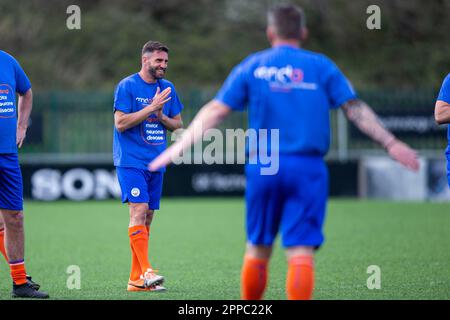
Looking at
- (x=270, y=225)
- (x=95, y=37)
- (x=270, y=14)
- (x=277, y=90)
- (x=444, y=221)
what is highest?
(x=95, y=37)

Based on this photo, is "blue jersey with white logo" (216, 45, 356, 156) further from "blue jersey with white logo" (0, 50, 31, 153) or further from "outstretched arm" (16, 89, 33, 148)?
"outstretched arm" (16, 89, 33, 148)

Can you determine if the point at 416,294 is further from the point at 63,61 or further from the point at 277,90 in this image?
the point at 63,61

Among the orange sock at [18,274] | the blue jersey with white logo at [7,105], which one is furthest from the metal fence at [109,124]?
the orange sock at [18,274]

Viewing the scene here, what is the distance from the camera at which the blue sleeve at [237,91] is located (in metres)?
5.98

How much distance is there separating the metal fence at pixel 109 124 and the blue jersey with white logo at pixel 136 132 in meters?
12.9

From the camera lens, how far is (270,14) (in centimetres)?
601

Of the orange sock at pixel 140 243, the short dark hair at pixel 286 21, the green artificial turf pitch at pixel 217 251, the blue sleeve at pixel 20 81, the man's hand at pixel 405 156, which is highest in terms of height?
the short dark hair at pixel 286 21

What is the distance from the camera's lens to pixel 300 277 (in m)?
5.95

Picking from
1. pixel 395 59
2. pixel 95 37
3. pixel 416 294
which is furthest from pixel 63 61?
pixel 416 294

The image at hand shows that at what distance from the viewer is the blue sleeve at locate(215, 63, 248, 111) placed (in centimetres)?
598

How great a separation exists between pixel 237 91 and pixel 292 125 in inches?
16.7

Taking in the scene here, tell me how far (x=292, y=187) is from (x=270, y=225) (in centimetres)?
31

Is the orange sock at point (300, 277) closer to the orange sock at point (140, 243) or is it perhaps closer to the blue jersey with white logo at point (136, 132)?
the orange sock at point (140, 243)

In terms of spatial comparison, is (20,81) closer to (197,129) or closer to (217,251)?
(197,129)
